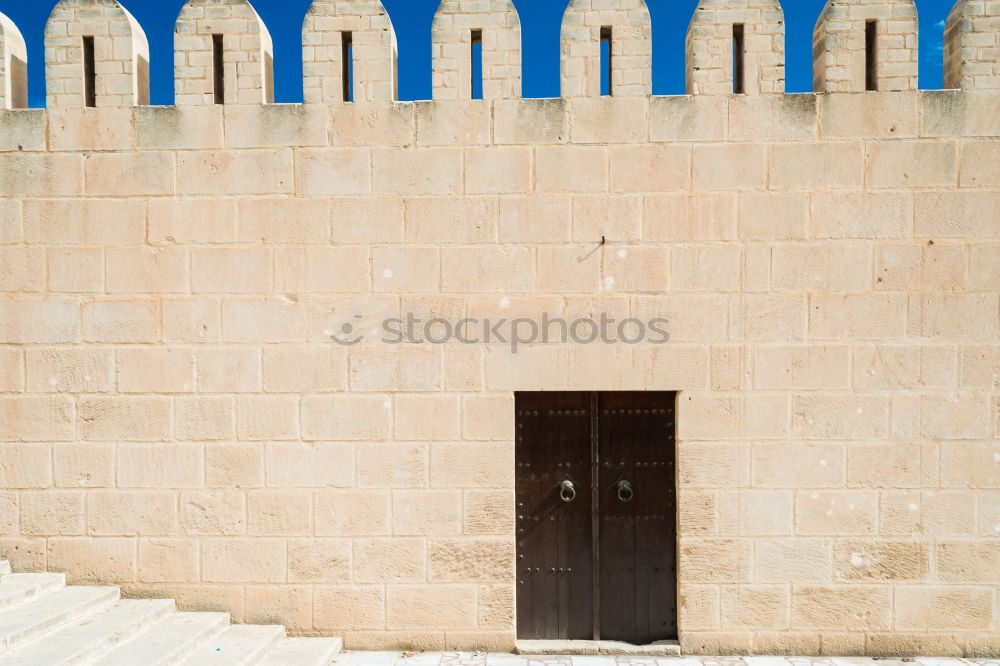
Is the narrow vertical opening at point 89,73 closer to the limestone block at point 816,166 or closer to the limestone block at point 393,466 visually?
the limestone block at point 393,466

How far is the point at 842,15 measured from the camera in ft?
12.4

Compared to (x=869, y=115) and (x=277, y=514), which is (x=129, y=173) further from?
(x=869, y=115)

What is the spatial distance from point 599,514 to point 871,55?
3.38 m

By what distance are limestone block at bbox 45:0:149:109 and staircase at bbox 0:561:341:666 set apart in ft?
10.1

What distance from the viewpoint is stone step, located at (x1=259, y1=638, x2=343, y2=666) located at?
3.51 m

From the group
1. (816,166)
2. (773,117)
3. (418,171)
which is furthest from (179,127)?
(816,166)

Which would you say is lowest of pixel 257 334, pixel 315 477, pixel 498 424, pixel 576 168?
pixel 315 477

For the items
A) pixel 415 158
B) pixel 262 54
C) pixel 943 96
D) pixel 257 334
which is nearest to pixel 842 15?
pixel 943 96

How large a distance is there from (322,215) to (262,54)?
43.5 inches

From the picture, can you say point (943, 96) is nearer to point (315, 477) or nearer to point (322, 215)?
point (322, 215)

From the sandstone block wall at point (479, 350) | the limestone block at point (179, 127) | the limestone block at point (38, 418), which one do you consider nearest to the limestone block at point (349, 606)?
the sandstone block wall at point (479, 350)

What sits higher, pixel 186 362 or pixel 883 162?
pixel 883 162

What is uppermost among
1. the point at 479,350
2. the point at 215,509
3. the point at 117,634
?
the point at 479,350

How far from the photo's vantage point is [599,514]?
395cm
